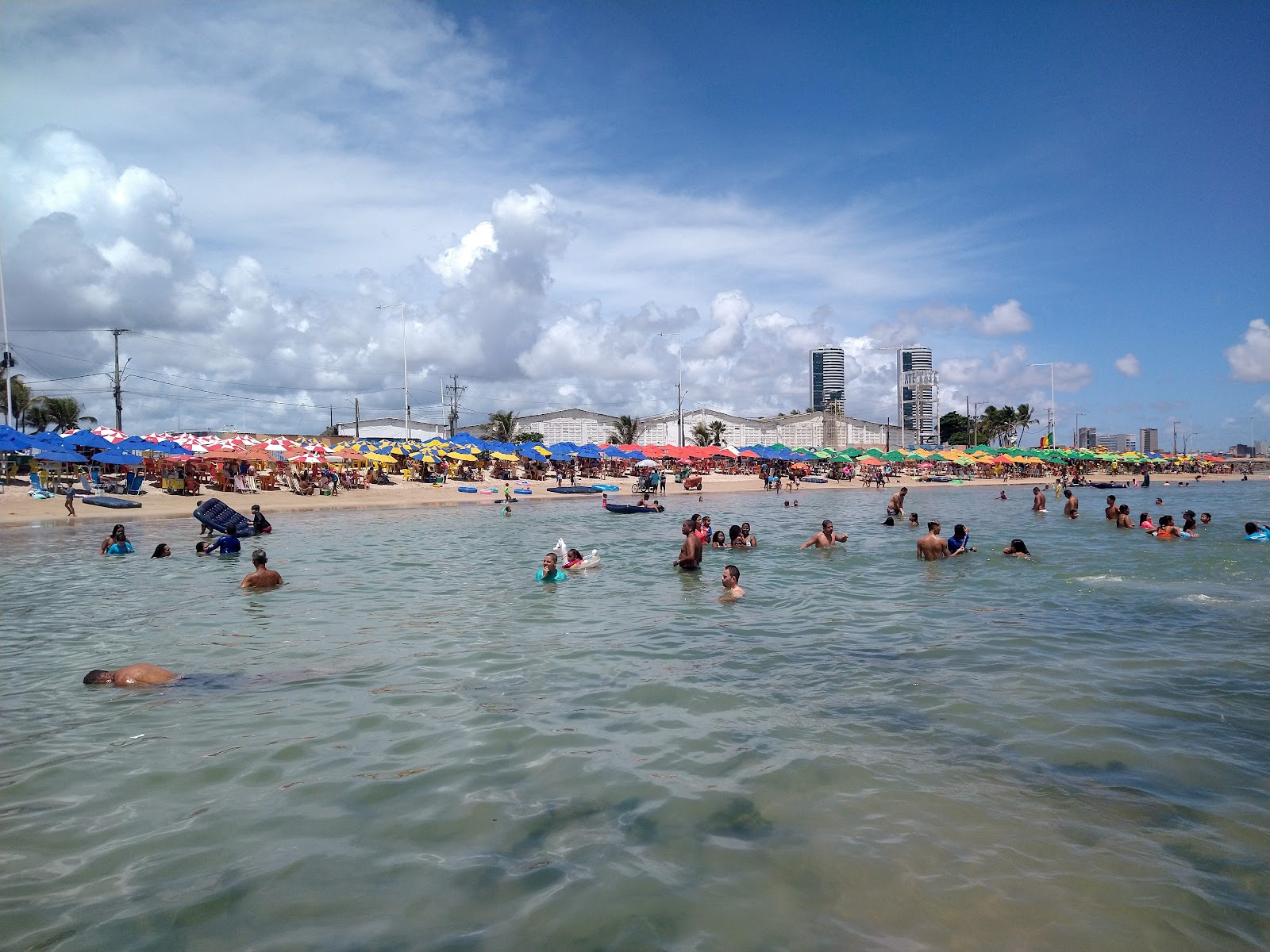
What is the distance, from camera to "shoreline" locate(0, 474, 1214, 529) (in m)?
25.4

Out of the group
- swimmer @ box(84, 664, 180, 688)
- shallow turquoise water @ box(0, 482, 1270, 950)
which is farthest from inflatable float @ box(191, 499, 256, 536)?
swimmer @ box(84, 664, 180, 688)

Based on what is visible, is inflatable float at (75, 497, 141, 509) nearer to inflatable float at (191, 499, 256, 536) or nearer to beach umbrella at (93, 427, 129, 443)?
beach umbrella at (93, 427, 129, 443)

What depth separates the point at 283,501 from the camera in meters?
31.8

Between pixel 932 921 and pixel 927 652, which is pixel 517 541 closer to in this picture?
pixel 927 652

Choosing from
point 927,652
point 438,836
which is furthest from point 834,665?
point 438,836

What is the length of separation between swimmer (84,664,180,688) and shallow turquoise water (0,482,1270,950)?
16 cm

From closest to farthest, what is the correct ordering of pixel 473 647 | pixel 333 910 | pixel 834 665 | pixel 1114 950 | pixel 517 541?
pixel 1114 950
pixel 333 910
pixel 834 665
pixel 473 647
pixel 517 541

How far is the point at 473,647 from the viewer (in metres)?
8.99

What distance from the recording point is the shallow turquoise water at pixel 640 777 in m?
3.71

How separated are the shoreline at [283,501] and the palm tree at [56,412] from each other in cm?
3591

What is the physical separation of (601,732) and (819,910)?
267cm

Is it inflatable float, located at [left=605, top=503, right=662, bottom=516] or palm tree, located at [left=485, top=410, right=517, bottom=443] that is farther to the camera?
palm tree, located at [left=485, top=410, right=517, bottom=443]

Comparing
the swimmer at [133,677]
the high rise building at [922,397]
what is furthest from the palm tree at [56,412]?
the high rise building at [922,397]

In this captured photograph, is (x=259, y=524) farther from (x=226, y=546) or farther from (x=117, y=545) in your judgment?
(x=117, y=545)
